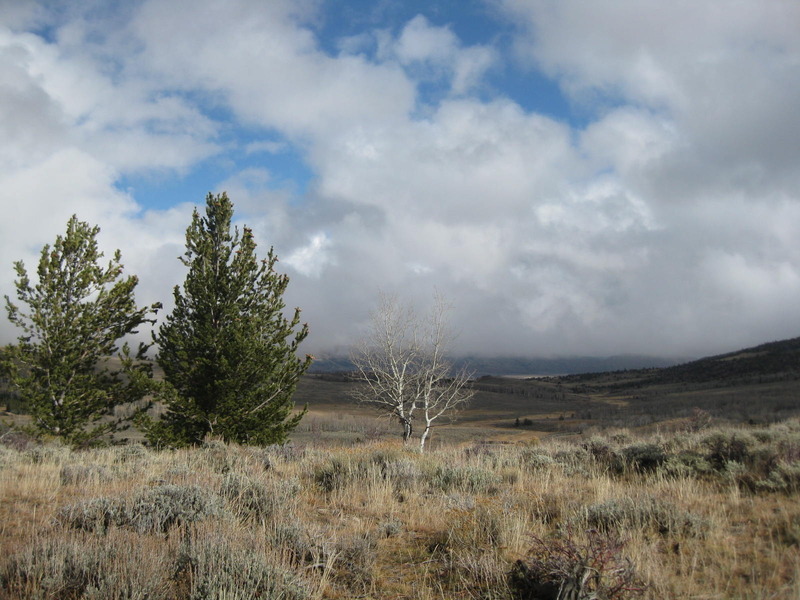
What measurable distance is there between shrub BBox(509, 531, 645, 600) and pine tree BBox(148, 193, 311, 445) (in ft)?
40.0

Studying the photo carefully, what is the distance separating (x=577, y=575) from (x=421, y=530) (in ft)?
8.79

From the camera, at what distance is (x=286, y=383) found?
1650 cm

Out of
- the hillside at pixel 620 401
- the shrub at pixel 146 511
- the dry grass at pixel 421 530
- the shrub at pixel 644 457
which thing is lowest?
the hillside at pixel 620 401

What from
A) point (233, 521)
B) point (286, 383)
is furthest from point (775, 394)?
point (233, 521)

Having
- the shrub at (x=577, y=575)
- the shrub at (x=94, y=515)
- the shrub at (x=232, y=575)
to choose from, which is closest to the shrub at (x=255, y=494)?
the shrub at (x=94, y=515)

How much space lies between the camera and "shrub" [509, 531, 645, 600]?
146 inches

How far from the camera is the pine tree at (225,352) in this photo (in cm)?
1517

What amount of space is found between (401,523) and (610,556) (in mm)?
3114

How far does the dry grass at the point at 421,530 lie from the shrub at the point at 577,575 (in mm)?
18

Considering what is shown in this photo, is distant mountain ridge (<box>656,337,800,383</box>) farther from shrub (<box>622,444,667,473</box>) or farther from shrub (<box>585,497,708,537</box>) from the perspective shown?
A: shrub (<box>585,497,708,537</box>)

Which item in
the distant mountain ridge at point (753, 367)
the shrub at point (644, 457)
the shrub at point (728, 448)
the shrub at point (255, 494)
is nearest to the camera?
the shrub at point (255, 494)

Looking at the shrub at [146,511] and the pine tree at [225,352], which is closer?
the shrub at [146,511]

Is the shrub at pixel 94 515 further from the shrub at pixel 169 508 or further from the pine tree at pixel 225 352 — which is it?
the pine tree at pixel 225 352

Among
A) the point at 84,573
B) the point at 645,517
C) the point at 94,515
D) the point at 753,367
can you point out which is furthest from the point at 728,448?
the point at 753,367
